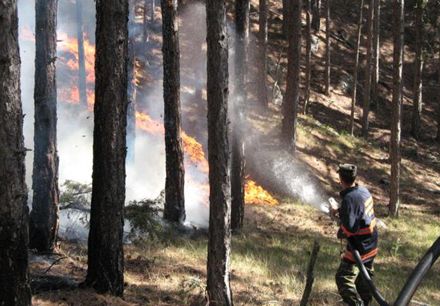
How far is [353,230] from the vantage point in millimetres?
6660

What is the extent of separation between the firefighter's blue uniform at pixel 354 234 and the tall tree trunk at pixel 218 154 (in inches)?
68.8

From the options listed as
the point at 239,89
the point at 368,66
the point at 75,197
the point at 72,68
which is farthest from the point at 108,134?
the point at 72,68

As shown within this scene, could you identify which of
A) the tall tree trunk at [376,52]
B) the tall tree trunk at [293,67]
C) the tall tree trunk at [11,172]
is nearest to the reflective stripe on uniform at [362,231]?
the tall tree trunk at [11,172]

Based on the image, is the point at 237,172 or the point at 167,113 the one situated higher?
the point at 167,113

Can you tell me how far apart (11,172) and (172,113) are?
8.46m

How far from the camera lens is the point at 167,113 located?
1316 centimetres

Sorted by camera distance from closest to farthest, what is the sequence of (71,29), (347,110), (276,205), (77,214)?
(77,214) → (276,205) → (347,110) → (71,29)

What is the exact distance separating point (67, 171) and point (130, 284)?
11814 mm

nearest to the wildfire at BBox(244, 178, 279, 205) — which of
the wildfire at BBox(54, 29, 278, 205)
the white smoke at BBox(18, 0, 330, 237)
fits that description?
the wildfire at BBox(54, 29, 278, 205)

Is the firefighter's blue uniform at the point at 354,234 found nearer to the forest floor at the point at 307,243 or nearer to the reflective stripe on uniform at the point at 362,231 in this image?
the reflective stripe on uniform at the point at 362,231

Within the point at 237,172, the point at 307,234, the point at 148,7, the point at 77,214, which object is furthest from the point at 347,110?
the point at 77,214

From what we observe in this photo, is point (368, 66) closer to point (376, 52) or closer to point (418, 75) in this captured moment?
point (376, 52)

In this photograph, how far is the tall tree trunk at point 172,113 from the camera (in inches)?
499

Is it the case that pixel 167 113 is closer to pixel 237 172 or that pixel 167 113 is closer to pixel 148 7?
pixel 237 172
